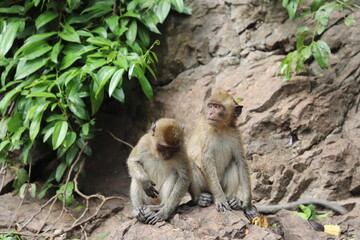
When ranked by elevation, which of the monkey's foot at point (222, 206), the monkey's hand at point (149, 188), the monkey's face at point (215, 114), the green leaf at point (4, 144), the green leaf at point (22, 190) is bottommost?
the green leaf at point (22, 190)

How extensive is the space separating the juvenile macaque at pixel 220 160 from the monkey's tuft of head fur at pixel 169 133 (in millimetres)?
736

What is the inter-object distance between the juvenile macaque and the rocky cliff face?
132 centimetres

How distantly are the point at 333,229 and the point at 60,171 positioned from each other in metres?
4.75

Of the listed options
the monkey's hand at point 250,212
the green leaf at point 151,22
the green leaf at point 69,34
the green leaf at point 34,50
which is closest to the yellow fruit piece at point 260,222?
the monkey's hand at point 250,212

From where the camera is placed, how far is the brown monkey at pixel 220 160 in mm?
6789

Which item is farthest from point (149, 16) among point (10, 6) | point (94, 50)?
point (10, 6)

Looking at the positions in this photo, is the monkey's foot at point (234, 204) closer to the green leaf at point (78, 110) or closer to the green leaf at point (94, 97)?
the green leaf at point (94, 97)

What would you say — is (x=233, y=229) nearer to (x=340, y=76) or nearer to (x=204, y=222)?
(x=204, y=222)

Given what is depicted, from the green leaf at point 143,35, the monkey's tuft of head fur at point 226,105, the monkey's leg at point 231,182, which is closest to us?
the monkey's tuft of head fur at point 226,105

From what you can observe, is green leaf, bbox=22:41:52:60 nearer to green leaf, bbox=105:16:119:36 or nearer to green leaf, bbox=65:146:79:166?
green leaf, bbox=105:16:119:36

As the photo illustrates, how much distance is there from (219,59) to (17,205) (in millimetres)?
4742

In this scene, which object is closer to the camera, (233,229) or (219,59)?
(233,229)

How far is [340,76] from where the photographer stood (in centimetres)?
903

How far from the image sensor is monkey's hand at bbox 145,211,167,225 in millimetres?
6180
